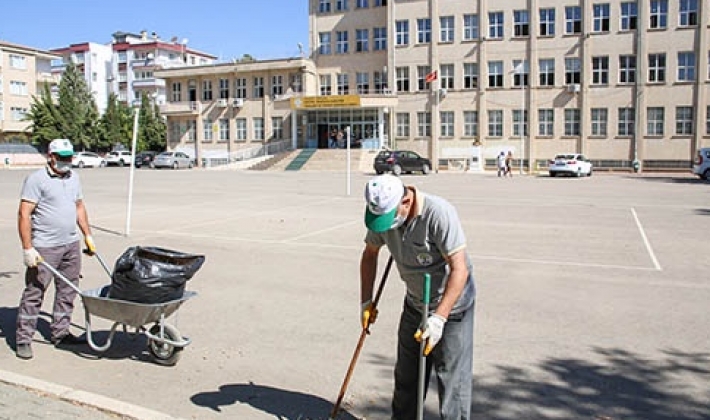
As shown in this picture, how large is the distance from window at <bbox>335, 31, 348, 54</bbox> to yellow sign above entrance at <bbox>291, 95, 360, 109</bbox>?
6.12 metres

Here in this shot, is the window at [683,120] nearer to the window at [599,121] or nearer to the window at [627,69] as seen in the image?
the window at [627,69]

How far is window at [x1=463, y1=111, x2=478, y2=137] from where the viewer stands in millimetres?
54109

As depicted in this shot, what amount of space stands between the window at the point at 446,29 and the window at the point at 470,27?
1082 mm

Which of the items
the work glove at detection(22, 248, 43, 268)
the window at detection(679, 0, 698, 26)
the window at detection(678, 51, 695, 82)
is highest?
the window at detection(679, 0, 698, 26)

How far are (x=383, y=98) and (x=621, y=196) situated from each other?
32712 millimetres

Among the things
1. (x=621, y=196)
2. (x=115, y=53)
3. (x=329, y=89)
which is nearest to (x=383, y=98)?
(x=329, y=89)

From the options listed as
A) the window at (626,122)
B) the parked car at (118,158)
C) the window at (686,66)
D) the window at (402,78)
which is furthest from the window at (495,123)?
the parked car at (118,158)

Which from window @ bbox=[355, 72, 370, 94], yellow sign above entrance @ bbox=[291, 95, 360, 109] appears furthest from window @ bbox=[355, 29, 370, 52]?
yellow sign above entrance @ bbox=[291, 95, 360, 109]

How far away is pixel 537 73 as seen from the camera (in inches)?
2048

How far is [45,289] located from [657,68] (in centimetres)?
5119

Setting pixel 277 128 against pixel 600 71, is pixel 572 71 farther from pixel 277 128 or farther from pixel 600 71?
pixel 277 128

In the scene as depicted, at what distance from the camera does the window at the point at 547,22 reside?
5172 cm

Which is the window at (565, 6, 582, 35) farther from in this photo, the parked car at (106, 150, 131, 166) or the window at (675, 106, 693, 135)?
the parked car at (106, 150, 131, 166)

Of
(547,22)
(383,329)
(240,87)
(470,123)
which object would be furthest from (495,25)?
(383,329)
